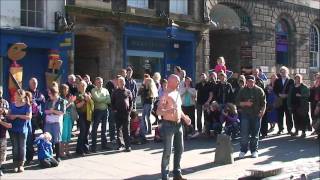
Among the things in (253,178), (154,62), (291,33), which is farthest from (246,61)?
(253,178)

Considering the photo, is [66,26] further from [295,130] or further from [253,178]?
[253,178]

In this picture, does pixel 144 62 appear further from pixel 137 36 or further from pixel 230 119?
pixel 230 119

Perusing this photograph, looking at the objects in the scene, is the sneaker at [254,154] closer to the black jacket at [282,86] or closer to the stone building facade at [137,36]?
the black jacket at [282,86]

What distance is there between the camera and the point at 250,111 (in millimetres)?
11914

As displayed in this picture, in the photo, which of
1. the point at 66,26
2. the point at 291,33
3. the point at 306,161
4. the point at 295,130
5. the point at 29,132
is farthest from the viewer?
the point at 291,33

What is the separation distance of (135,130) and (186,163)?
266 centimetres

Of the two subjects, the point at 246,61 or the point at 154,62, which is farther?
the point at 246,61

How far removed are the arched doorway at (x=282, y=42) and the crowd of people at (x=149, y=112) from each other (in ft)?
43.0

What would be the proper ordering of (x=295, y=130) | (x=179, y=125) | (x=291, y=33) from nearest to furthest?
1. (x=179, y=125)
2. (x=295, y=130)
3. (x=291, y=33)

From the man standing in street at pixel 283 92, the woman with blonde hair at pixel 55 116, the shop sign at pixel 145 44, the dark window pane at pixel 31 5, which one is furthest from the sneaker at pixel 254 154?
the shop sign at pixel 145 44

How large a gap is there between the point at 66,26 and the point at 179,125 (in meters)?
9.62

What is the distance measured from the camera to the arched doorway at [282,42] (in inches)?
1119

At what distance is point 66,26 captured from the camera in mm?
18188

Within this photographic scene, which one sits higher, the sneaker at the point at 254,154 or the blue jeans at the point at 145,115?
the blue jeans at the point at 145,115
